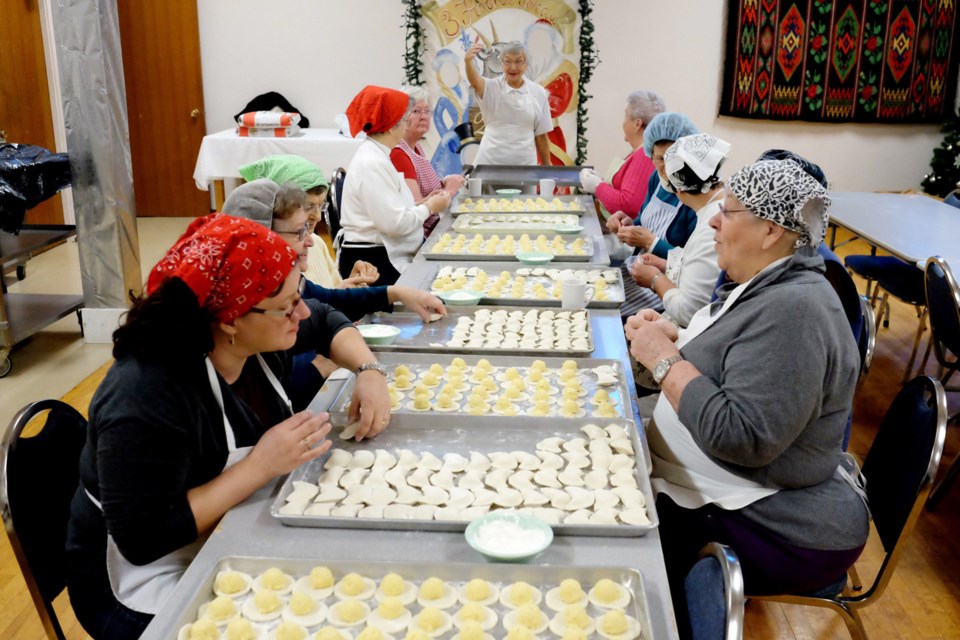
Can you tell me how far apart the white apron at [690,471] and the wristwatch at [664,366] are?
0.31ft

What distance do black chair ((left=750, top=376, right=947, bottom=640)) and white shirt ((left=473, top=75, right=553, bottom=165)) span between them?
3.69 meters

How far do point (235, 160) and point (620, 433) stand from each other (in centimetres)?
606

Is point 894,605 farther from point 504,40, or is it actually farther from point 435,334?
point 504,40

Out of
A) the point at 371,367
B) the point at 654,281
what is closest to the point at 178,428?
the point at 371,367

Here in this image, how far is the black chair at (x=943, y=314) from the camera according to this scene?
301 cm

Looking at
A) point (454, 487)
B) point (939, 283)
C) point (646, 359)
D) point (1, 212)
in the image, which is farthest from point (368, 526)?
point (1, 212)

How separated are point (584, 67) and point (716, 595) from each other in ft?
21.9

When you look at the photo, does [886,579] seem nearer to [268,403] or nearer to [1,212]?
[268,403]

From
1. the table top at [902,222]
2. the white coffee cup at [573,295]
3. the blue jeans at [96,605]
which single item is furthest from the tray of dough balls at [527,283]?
the table top at [902,222]

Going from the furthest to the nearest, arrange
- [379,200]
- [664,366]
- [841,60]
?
1. [841,60]
2. [379,200]
3. [664,366]

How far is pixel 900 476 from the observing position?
1.81 metres

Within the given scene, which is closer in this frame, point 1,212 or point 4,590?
point 4,590

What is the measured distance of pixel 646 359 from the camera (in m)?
1.79

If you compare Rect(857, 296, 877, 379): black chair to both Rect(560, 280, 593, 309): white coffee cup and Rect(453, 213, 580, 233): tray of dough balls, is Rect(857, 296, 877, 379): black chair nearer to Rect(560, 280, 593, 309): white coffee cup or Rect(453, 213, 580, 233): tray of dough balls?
Rect(560, 280, 593, 309): white coffee cup
